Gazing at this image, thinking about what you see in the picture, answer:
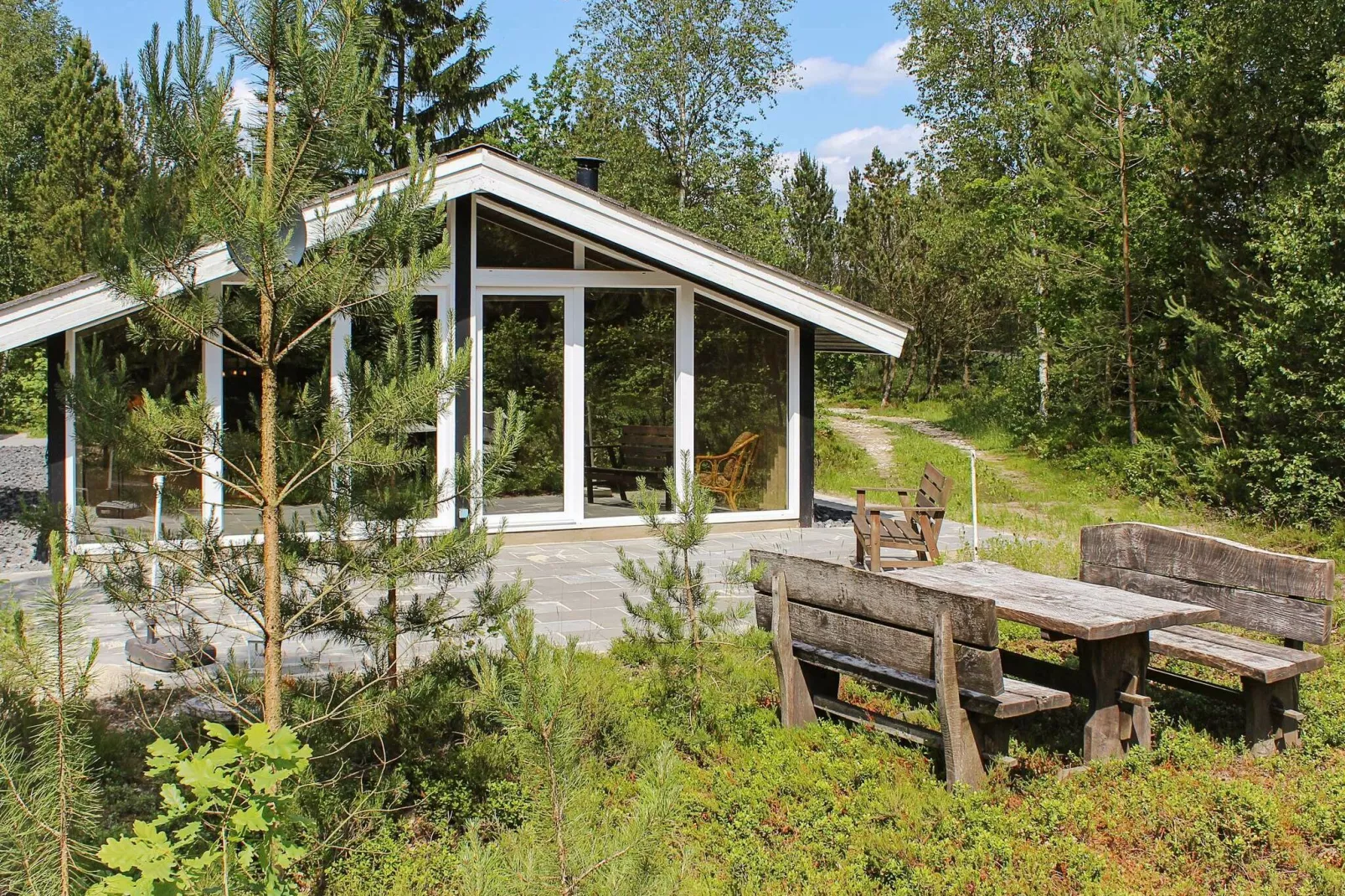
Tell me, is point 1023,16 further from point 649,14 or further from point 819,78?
point 649,14

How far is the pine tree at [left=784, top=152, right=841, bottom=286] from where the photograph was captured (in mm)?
37500

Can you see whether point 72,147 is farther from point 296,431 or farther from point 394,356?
point 394,356

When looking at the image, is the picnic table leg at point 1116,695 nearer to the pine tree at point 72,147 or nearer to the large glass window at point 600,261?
the large glass window at point 600,261

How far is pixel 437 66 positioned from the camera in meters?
26.4

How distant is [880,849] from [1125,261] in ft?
→ 49.1

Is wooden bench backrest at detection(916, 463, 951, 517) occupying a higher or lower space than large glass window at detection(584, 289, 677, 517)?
lower

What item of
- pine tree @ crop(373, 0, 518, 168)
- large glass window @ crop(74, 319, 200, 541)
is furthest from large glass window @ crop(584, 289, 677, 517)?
pine tree @ crop(373, 0, 518, 168)

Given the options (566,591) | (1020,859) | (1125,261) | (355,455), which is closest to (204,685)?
(355,455)

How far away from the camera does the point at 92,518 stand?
3.37 metres

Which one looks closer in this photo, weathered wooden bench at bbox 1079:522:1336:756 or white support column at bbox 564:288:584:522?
weathered wooden bench at bbox 1079:522:1336:756

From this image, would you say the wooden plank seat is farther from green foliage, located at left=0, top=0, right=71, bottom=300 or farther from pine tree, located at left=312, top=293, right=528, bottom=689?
green foliage, located at left=0, top=0, right=71, bottom=300

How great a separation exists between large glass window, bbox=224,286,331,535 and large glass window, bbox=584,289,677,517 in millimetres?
7102

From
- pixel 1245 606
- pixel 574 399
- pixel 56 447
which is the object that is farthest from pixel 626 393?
pixel 1245 606

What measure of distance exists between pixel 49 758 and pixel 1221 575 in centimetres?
455
